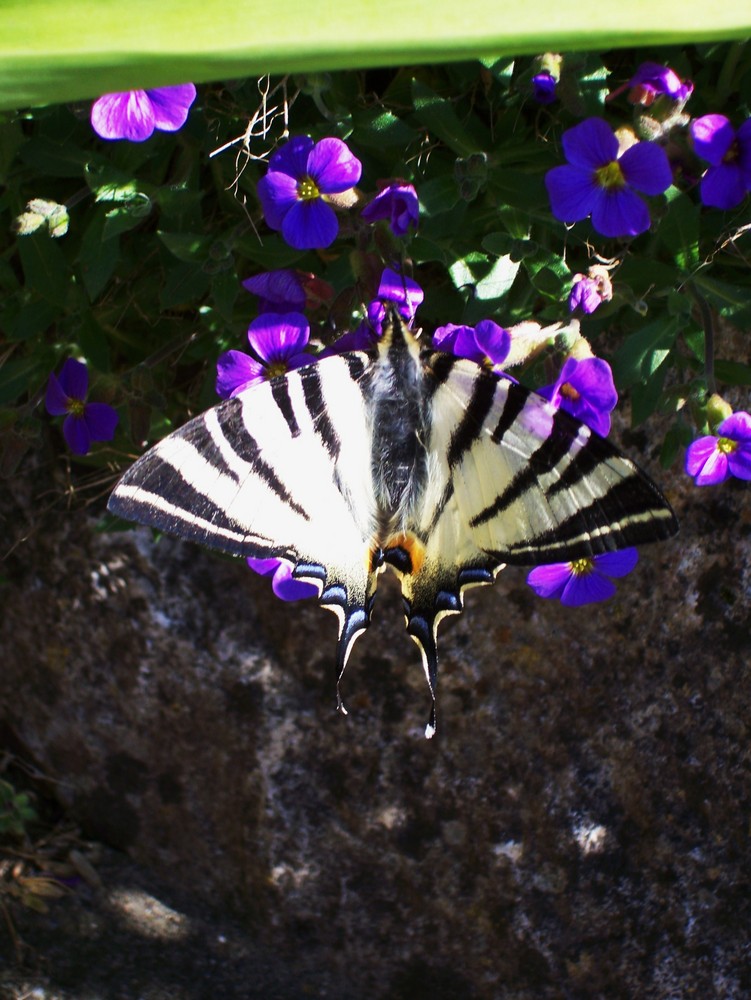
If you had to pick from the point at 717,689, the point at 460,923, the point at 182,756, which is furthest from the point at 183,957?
the point at 717,689

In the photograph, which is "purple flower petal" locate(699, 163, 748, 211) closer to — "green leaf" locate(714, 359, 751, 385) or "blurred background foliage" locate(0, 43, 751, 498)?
"blurred background foliage" locate(0, 43, 751, 498)

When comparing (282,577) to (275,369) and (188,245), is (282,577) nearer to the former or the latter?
(275,369)

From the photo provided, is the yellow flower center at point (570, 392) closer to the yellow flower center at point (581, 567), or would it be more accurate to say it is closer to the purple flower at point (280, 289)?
the yellow flower center at point (581, 567)

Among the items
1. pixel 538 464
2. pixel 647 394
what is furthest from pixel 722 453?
pixel 538 464

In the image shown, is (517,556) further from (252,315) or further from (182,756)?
(182,756)

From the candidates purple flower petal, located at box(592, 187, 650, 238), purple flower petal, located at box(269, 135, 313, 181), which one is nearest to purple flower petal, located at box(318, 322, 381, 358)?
→ purple flower petal, located at box(269, 135, 313, 181)
